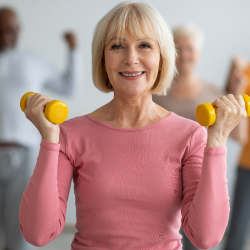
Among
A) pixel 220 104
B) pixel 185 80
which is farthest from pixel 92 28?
pixel 220 104

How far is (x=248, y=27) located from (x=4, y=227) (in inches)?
105

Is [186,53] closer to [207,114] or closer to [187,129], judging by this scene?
[187,129]

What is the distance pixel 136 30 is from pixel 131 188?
0.45 metres

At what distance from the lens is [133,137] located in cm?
115

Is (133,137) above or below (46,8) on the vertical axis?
below

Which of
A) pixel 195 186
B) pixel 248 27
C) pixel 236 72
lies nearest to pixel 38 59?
pixel 236 72

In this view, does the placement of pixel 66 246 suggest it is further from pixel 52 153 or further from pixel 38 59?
pixel 52 153

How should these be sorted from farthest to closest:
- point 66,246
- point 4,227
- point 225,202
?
point 66,246 → point 4,227 → point 225,202

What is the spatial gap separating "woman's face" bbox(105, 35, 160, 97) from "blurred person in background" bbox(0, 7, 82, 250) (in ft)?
4.70

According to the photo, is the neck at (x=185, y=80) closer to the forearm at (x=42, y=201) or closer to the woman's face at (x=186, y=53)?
the woman's face at (x=186, y=53)

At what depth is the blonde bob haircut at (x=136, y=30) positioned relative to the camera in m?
1.12

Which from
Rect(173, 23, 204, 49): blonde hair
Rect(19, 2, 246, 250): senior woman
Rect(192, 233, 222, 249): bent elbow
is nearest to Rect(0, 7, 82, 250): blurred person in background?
Rect(173, 23, 204, 49): blonde hair

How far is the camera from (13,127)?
247cm

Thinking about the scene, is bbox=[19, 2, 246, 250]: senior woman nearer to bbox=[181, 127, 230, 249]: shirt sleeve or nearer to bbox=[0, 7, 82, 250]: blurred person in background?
bbox=[181, 127, 230, 249]: shirt sleeve
